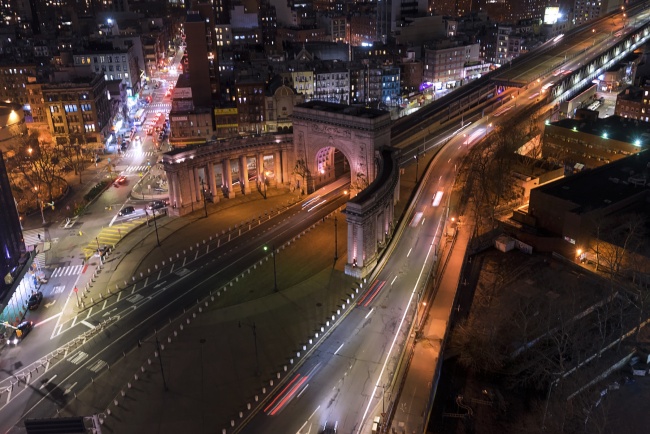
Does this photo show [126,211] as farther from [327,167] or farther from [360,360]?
[360,360]

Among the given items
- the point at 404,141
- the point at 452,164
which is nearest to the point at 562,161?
the point at 452,164

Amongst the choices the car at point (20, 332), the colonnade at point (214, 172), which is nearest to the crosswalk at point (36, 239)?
the car at point (20, 332)

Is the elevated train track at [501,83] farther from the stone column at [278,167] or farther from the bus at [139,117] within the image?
the bus at [139,117]

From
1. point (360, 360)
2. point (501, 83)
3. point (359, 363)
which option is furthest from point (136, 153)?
point (359, 363)

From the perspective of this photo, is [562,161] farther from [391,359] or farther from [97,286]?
[97,286]

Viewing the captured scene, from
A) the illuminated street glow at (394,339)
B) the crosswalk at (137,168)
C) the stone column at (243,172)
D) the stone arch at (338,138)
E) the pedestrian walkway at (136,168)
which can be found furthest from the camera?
the crosswalk at (137,168)

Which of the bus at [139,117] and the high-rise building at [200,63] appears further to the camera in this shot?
the bus at [139,117]

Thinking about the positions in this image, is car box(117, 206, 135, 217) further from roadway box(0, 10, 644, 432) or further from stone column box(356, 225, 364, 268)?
stone column box(356, 225, 364, 268)
